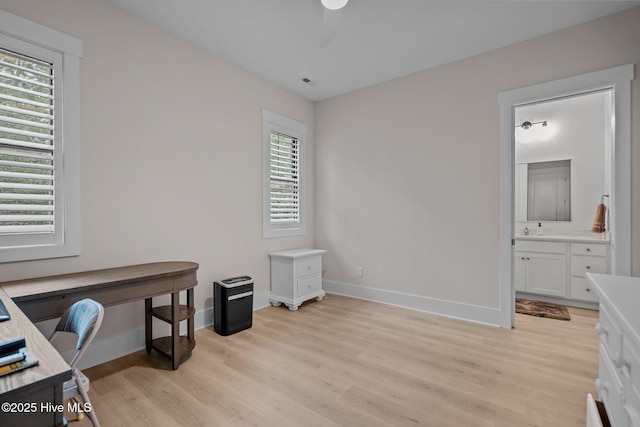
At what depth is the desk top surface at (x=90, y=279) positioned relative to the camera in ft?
5.42

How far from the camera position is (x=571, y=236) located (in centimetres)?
414

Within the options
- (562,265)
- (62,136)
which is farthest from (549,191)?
(62,136)

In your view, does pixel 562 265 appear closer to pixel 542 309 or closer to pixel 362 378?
pixel 542 309

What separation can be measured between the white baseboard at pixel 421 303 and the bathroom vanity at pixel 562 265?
3.69 ft

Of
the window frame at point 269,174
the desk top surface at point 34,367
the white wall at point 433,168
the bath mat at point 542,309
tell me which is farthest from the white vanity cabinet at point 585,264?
the desk top surface at point 34,367

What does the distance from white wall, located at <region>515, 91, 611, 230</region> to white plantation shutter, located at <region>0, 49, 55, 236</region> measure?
511 centimetres

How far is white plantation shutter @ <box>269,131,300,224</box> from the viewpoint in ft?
12.6

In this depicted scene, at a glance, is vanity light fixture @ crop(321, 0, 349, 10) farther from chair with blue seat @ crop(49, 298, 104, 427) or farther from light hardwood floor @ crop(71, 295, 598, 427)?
light hardwood floor @ crop(71, 295, 598, 427)

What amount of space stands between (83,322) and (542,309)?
442 cm

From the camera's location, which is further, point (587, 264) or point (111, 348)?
point (587, 264)

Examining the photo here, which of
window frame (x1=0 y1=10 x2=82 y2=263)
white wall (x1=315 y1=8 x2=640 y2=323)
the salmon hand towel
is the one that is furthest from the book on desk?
the salmon hand towel

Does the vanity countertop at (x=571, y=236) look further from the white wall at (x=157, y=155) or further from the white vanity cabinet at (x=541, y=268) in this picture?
the white wall at (x=157, y=155)

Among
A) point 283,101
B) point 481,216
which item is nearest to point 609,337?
point 481,216

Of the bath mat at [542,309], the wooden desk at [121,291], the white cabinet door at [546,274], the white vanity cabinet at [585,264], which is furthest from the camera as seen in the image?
the white cabinet door at [546,274]
